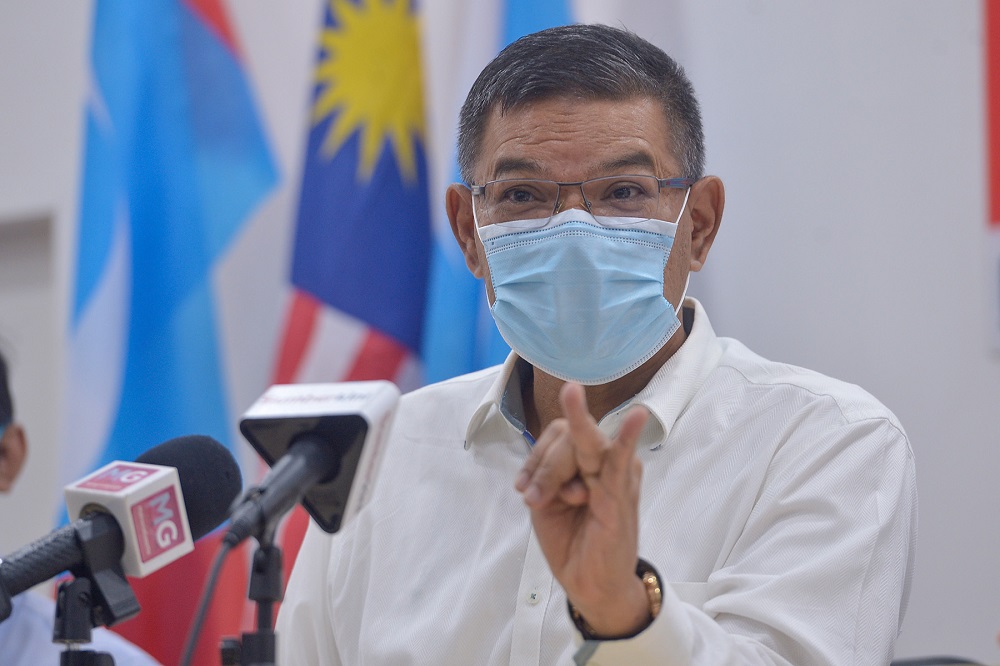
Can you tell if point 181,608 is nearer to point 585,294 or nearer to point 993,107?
point 585,294

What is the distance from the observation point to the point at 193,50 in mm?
3066

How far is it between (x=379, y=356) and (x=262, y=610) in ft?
6.48

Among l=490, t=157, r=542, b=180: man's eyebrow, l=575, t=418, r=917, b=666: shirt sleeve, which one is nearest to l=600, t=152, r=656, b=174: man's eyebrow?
l=490, t=157, r=542, b=180: man's eyebrow

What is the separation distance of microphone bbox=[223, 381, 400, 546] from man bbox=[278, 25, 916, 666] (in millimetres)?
376

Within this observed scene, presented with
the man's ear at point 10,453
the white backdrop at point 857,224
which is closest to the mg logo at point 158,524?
the man's ear at point 10,453

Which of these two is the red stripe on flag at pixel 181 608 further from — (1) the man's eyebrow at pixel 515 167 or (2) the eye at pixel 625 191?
(2) the eye at pixel 625 191

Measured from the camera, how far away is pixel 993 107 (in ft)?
7.22

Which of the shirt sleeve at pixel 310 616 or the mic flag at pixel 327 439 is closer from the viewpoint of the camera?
the mic flag at pixel 327 439

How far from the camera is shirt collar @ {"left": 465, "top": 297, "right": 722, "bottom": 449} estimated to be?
1627 mm

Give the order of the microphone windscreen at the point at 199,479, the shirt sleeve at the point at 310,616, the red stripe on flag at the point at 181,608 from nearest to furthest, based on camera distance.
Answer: the microphone windscreen at the point at 199,479
the shirt sleeve at the point at 310,616
the red stripe on flag at the point at 181,608

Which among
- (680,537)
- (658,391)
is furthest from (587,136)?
(680,537)

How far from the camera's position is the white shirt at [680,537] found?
1.32 meters

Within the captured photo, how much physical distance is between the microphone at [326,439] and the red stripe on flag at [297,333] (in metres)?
1.91

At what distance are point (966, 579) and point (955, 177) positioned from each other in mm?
843
